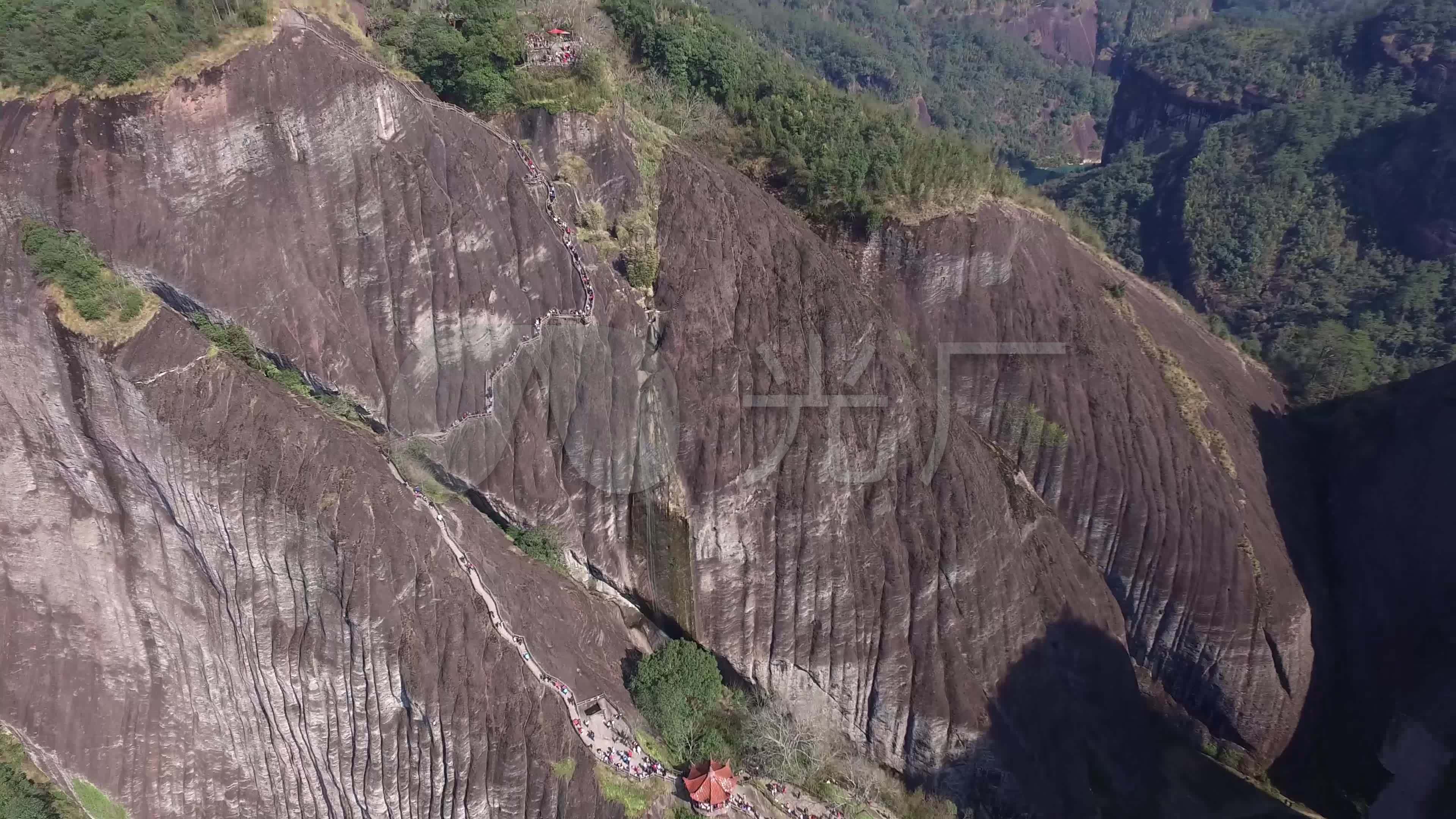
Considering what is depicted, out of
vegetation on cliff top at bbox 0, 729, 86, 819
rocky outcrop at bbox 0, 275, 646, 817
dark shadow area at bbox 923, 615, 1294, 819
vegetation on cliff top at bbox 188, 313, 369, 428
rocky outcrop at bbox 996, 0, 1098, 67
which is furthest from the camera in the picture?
rocky outcrop at bbox 996, 0, 1098, 67

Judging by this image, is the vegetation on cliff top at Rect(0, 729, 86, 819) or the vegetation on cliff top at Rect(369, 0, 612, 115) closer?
the vegetation on cliff top at Rect(0, 729, 86, 819)

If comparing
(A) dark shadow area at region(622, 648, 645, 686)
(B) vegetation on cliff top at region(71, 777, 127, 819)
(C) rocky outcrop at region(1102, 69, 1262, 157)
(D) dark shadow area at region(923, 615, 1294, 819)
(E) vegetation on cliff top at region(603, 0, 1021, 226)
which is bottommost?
(B) vegetation on cliff top at region(71, 777, 127, 819)

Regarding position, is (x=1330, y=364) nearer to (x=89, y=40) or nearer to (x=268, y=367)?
(x=268, y=367)

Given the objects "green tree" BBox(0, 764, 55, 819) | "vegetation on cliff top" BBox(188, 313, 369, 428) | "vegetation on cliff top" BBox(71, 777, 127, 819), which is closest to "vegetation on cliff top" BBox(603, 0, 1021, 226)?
"vegetation on cliff top" BBox(188, 313, 369, 428)

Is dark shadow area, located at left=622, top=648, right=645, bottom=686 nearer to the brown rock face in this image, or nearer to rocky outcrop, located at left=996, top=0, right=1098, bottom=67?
the brown rock face

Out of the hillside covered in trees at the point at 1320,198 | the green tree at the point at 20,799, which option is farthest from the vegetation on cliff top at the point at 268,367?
the hillside covered in trees at the point at 1320,198

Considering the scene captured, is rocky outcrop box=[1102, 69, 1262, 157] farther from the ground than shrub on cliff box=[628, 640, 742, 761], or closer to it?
farther from the ground

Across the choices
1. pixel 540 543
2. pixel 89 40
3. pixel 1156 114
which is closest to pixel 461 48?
pixel 89 40

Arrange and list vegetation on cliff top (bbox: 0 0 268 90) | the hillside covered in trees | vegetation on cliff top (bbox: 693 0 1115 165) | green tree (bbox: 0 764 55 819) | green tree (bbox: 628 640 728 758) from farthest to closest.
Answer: vegetation on cliff top (bbox: 693 0 1115 165)
the hillside covered in trees
green tree (bbox: 628 640 728 758)
green tree (bbox: 0 764 55 819)
vegetation on cliff top (bbox: 0 0 268 90)
